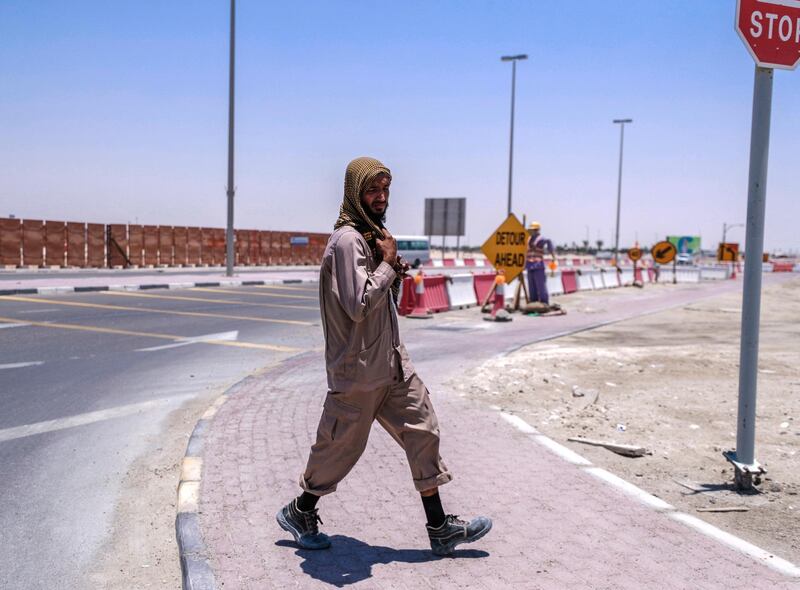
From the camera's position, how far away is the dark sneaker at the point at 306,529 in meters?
3.82

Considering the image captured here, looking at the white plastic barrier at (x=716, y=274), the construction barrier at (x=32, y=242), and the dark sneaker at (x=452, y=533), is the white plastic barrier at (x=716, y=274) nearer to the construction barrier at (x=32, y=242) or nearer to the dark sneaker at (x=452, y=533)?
the construction barrier at (x=32, y=242)

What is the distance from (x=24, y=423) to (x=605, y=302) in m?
19.2

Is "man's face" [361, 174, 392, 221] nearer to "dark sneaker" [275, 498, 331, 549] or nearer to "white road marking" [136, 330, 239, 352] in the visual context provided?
"dark sneaker" [275, 498, 331, 549]

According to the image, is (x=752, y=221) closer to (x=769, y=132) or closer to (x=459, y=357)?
(x=769, y=132)

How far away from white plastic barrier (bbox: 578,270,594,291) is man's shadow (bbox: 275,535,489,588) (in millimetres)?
25065

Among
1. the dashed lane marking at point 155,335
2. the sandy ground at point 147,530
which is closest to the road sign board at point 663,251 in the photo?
the dashed lane marking at point 155,335

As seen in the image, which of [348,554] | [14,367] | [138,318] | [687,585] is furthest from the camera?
[138,318]

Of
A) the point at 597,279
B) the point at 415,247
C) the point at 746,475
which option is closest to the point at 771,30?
the point at 746,475

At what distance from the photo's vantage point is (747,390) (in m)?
5.11

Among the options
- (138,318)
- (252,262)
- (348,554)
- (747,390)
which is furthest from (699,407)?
(252,262)

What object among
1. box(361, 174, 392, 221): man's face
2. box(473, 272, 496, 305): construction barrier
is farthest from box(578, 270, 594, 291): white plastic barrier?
box(361, 174, 392, 221): man's face

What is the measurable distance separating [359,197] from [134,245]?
3823cm

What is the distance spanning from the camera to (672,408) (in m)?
7.88

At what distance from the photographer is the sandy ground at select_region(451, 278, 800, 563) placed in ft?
16.4
